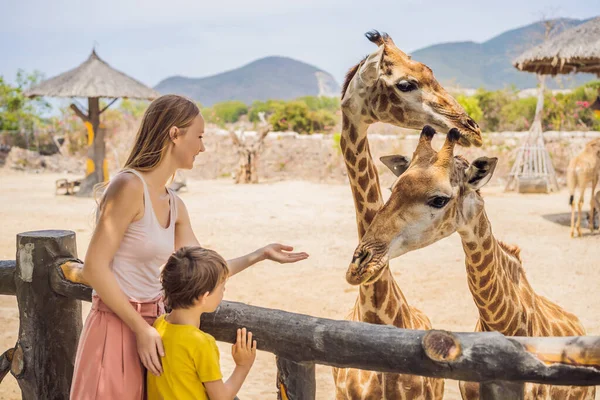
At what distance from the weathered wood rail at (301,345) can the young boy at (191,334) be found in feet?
0.81

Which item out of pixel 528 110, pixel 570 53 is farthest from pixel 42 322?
pixel 528 110

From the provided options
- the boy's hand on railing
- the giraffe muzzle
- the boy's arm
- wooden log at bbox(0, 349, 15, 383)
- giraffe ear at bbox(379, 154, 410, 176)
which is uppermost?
giraffe ear at bbox(379, 154, 410, 176)

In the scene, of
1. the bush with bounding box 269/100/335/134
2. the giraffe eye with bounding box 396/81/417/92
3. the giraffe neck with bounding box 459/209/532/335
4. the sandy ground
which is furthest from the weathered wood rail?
the bush with bounding box 269/100/335/134

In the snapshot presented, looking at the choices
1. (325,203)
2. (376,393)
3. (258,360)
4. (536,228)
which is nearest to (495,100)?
(325,203)

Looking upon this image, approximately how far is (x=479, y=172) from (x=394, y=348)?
932 mm

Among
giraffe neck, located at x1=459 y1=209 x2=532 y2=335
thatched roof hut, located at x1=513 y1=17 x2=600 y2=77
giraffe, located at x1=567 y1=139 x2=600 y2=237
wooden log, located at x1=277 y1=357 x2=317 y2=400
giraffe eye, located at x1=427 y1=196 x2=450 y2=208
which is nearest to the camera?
wooden log, located at x1=277 y1=357 x2=317 y2=400

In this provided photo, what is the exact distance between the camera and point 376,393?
278 cm

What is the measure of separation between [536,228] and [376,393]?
27.6ft

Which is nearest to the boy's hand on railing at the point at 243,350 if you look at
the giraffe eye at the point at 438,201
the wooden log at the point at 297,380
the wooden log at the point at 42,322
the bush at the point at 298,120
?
the wooden log at the point at 297,380

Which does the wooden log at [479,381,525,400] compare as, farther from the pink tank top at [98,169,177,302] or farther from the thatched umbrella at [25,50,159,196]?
the thatched umbrella at [25,50,159,196]

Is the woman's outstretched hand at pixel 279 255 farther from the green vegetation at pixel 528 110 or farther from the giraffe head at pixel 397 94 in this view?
the green vegetation at pixel 528 110

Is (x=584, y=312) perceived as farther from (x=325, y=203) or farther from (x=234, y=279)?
(x=325, y=203)

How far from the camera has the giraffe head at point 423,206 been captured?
7.70 ft

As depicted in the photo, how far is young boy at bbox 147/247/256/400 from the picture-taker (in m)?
1.95
